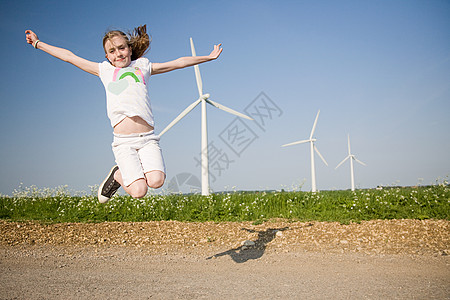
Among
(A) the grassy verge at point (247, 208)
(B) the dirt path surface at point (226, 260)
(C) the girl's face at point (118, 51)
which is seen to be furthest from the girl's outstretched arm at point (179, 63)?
(A) the grassy verge at point (247, 208)

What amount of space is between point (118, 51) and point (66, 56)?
932 mm

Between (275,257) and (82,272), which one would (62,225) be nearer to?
(82,272)

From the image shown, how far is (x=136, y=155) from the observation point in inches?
207

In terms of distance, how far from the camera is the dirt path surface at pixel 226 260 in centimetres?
596

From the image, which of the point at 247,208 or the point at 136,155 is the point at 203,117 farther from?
the point at 136,155

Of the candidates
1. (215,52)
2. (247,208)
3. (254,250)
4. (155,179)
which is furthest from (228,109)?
(155,179)

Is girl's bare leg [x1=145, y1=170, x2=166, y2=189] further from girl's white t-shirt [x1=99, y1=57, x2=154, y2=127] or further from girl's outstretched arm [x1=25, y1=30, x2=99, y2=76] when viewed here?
girl's outstretched arm [x1=25, y1=30, x2=99, y2=76]

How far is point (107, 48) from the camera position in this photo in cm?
545

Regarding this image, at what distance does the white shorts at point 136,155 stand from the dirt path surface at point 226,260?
214 centimetres

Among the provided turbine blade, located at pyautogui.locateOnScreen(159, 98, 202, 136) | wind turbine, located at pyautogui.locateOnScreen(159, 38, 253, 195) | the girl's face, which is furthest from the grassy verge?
the girl's face

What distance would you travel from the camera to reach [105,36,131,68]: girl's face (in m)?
5.41

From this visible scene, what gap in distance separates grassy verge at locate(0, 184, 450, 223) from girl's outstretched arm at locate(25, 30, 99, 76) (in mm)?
7688

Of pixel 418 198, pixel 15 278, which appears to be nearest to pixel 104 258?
pixel 15 278

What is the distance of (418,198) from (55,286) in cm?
1271
